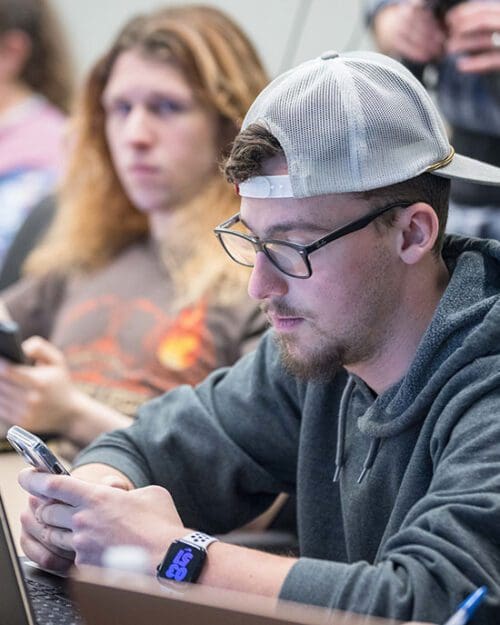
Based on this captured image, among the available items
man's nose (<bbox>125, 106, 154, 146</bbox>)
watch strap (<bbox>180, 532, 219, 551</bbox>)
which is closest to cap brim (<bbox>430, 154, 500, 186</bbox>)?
watch strap (<bbox>180, 532, 219, 551</bbox>)

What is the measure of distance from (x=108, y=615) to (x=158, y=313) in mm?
1406

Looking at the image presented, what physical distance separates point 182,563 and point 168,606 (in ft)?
0.81

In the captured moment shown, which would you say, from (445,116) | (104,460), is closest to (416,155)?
(104,460)

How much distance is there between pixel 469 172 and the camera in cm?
135

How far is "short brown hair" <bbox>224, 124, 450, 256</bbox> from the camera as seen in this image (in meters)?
1.30

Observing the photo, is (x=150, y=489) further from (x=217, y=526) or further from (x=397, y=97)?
(x=397, y=97)

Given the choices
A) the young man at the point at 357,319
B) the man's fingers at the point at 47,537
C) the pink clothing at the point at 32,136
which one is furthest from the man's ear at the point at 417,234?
the pink clothing at the point at 32,136

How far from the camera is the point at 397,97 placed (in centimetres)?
130

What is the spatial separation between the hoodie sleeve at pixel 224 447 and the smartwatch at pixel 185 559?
35 cm

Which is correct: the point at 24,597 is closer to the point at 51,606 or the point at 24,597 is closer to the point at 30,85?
the point at 51,606

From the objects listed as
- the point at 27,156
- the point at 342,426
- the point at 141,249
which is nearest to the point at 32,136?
the point at 27,156

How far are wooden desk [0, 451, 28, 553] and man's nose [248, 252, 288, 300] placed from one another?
14.5 inches

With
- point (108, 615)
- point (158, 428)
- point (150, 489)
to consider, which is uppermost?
point (108, 615)

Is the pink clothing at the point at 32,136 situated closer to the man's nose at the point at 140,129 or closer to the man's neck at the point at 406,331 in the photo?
the man's nose at the point at 140,129
